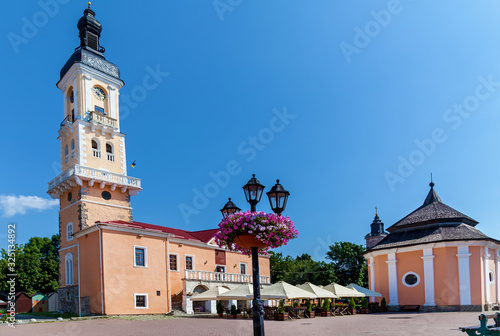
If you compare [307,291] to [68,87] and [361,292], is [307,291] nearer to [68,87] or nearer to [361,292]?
[361,292]

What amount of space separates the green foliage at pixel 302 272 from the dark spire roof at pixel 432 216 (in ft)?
88.6

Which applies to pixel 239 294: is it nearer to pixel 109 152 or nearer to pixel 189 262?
pixel 189 262

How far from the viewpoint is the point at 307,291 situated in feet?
87.9

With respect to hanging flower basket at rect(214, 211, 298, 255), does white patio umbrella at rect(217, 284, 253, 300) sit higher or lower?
lower

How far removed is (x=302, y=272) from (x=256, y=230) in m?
55.8

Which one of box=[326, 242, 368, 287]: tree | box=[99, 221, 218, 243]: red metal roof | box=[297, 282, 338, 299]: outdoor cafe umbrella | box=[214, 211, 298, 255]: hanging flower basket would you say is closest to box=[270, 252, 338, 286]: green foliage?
box=[326, 242, 368, 287]: tree

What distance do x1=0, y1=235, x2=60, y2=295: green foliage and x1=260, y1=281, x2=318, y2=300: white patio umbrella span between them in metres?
38.9

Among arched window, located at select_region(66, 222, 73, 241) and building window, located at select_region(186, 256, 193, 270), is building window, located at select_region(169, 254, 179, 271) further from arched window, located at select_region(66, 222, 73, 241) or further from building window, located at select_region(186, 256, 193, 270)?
arched window, located at select_region(66, 222, 73, 241)

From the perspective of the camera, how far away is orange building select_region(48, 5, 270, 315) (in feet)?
94.1

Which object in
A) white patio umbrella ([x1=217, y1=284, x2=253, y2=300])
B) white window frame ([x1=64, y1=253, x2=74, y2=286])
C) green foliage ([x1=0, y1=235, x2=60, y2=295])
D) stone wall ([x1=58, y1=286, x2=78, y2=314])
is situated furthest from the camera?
green foliage ([x1=0, y1=235, x2=60, y2=295])

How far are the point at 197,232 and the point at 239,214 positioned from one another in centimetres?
3299

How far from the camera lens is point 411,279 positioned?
106ft

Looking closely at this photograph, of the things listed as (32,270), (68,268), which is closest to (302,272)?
(32,270)

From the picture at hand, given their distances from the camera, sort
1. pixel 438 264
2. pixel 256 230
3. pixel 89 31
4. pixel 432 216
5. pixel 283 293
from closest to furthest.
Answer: pixel 256 230 → pixel 283 293 → pixel 438 264 → pixel 432 216 → pixel 89 31
